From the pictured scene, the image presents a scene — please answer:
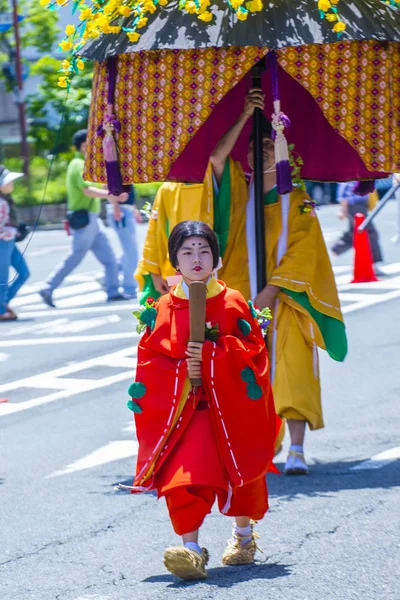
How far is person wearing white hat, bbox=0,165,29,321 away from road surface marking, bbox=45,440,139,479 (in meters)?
4.80

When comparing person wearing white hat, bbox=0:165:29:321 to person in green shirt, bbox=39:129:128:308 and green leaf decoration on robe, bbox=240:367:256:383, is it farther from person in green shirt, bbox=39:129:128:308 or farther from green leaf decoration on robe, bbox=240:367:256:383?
green leaf decoration on robe, bbox=240:367:256:383

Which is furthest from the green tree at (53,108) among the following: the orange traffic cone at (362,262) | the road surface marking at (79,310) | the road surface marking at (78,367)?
the road surface marking at (78,367)

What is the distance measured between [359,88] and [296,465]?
2.06 metres

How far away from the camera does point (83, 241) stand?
1499 cm

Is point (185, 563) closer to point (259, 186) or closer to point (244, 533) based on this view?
point (244, 533)

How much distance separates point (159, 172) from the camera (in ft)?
23.2

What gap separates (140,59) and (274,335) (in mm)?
1738

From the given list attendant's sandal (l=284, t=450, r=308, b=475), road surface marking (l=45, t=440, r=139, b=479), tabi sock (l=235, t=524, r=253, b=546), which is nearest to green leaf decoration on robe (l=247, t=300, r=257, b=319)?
tabi sock (l=235, t=524, r=253, b=546)

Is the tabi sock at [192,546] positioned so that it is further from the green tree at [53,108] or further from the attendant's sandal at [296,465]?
the green tree at [53,108]

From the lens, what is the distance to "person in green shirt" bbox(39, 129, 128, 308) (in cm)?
1462

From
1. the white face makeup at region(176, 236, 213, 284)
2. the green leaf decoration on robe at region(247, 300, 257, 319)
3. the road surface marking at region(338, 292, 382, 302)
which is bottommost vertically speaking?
the road surface marking at region(338, 292, 382, 302)

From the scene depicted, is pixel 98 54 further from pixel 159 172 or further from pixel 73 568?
pixel 73 568

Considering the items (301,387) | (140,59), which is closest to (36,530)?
(301,387)

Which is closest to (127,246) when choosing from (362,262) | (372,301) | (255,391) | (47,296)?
(47,296)
